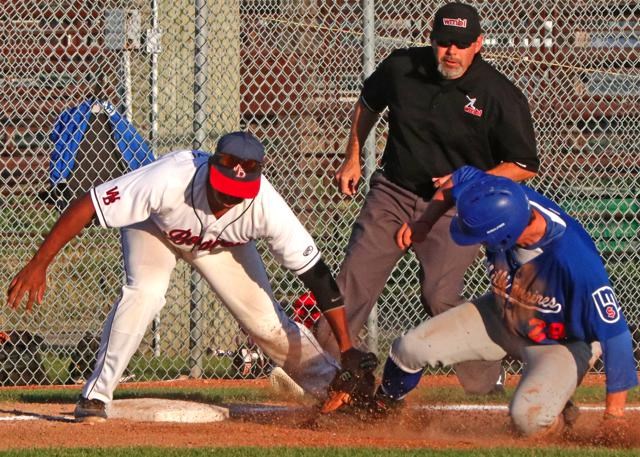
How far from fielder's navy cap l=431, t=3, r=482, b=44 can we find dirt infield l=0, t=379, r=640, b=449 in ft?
6.75

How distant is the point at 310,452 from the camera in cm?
560

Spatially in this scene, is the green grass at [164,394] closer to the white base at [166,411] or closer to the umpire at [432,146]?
the white base at [166,411]

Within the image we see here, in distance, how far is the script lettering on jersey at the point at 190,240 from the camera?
21.2 ft

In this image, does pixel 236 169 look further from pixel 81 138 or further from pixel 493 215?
pixel 81 138

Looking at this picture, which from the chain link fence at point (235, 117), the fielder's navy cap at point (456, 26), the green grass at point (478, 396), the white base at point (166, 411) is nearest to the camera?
the fielder's navy cap at point (456, 26)

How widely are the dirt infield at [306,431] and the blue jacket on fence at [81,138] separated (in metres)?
2.37

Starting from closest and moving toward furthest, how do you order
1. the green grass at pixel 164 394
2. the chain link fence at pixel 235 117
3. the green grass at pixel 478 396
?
the green grass at pixel 478 396 → the green grass at pixel 164 394 → the chain link fence at pixel 235 117

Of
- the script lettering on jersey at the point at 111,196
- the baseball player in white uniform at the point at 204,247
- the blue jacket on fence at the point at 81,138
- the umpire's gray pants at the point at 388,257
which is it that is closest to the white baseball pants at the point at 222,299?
the baseball player in white uniform at the point at 204,247

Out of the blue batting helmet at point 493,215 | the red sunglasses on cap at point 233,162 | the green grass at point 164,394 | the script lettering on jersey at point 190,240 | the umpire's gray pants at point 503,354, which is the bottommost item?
the green grass at point 164,394

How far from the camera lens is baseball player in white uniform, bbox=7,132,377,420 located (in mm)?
6129

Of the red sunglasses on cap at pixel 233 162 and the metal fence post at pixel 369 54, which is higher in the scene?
the red sunglasses on cap at pixel 233 162

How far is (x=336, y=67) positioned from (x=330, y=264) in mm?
1531

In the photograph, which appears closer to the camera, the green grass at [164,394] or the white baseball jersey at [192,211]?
the white baseball jersey at [192,211]

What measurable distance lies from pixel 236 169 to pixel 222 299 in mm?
1040
